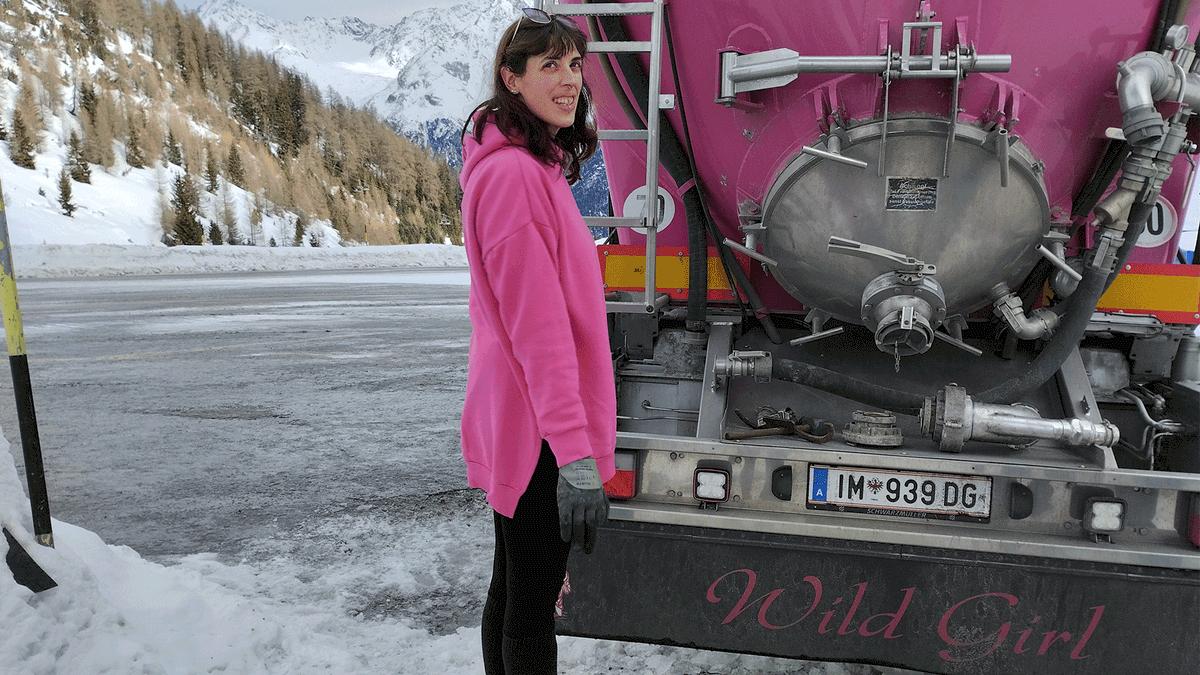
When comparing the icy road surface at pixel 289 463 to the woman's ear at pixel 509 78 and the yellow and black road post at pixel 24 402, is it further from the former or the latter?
the woman's ear at pixel 509 78

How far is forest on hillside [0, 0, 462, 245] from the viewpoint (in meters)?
44.0

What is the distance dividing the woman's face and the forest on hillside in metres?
39.6

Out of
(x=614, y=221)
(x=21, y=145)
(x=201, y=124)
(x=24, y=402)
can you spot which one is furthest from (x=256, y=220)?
(x=614, y=221)

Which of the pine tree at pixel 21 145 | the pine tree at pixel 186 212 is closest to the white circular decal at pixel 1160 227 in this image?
the pine tree at pixel 186 212

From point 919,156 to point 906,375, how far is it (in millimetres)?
870

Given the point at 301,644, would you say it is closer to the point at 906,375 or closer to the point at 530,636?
the point at 530,636

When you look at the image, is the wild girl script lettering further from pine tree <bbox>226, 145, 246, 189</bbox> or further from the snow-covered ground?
pine tree <bbox>226, 145, 246, 189</bbox>

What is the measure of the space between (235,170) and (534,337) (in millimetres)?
52044

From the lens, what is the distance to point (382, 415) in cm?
648

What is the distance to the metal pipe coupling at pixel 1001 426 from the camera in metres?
2.31

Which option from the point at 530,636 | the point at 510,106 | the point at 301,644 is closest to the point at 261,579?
the point at 301,644

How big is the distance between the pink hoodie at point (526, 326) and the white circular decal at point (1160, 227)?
2.20m

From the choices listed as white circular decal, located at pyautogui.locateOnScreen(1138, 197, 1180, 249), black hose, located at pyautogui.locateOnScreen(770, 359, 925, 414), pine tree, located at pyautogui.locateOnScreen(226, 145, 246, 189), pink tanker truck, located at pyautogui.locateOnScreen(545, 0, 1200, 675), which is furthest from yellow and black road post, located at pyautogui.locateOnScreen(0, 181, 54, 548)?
pine tree, located at pyautogui.locateOnScreen(226, 145, 246, 189)

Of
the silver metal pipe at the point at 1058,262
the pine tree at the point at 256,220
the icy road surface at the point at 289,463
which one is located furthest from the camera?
the pine tree at the point at 256,220
